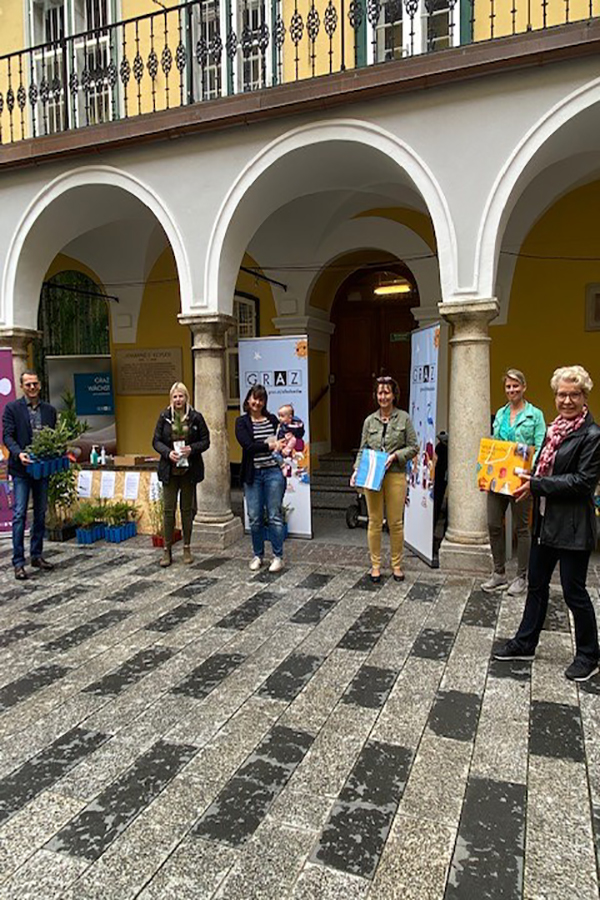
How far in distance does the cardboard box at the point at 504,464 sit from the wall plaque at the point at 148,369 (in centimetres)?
756

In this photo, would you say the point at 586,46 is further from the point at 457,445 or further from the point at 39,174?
the point at 39,174

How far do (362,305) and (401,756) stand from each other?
29.6ft

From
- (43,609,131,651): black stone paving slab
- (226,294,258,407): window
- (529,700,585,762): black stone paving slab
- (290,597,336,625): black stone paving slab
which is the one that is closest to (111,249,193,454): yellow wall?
(226,294,258,407): window

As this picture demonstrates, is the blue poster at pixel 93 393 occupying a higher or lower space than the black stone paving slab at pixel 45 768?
higher

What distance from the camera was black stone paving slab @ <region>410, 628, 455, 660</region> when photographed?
4.05 meters

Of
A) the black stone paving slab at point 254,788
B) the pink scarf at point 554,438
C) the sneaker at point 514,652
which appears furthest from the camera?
the sneaker at point 514,652

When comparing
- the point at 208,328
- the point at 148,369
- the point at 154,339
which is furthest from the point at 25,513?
the point at 154,339

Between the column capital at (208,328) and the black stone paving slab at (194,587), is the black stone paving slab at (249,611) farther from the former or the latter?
the column capital at (208,328)

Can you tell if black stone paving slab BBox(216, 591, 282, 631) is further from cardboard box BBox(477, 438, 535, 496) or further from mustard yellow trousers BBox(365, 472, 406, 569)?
cardboard box BBox(477, 438, 535, 496)

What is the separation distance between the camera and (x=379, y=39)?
739cm

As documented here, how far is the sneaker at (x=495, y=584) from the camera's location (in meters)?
5.29

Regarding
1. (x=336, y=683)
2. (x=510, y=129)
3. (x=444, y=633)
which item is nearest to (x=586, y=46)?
(x=510, y=129)

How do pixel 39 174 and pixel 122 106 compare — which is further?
pixel 122 106

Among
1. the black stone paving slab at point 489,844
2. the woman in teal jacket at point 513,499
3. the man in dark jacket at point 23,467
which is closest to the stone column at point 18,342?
the man in dark jacket at point 23,467
